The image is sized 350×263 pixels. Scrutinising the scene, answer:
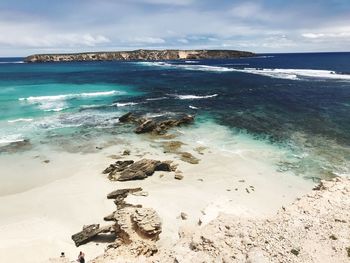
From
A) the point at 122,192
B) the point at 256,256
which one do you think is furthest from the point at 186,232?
the point at 122,192

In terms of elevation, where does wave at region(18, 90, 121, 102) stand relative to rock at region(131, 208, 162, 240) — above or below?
below

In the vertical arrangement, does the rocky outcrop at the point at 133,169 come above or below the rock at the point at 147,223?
below

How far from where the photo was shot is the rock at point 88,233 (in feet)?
62.4

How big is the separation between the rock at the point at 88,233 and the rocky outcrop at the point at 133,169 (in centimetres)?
756

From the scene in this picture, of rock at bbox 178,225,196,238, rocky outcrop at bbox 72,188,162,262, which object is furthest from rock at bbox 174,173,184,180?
rock at bbox 178,225,196,238

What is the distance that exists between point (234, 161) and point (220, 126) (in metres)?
12.3

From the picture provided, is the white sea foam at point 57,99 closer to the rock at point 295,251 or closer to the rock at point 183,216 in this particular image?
the rock at point 183,216

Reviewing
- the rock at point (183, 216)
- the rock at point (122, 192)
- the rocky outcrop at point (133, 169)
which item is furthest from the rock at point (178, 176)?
the rock at point (183, 216)

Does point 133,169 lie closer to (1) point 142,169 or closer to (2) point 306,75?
(1) point 142,169

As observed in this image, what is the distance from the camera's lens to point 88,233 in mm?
19219

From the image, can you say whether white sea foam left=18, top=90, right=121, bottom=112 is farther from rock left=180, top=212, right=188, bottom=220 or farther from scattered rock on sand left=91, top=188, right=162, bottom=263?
scattered rock on sand left=91, top=188, right=162, bottom=263

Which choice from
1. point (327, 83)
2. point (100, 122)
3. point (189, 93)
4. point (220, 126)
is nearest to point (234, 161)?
point (220, 126)

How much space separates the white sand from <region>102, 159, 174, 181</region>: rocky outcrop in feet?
2.01

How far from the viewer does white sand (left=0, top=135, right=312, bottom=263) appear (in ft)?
63.5
